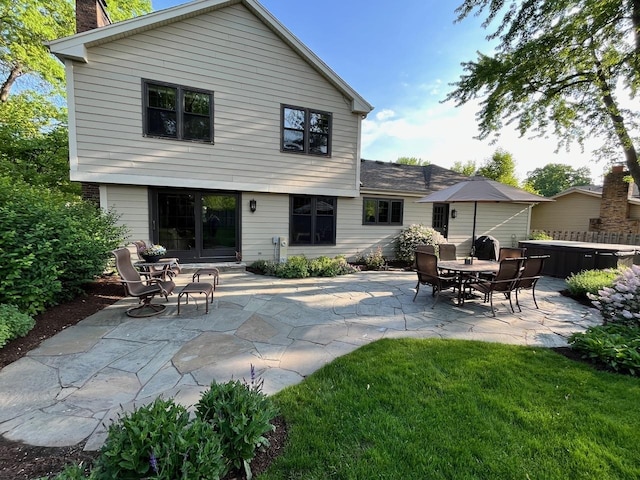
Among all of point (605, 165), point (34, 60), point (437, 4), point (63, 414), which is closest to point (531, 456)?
point (63, 414)

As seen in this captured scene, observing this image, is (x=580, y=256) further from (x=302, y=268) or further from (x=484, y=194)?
(x=302, y=268)

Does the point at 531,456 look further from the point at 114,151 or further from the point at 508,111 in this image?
the point at 508,111

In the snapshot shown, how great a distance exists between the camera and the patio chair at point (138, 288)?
4922mm

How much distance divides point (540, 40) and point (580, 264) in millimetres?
6395

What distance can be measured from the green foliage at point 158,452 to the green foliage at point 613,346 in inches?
173

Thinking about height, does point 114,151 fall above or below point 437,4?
below

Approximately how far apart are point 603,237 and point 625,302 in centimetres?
1253

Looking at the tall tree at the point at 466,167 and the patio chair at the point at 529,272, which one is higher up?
the tall tree at the point at 466,167

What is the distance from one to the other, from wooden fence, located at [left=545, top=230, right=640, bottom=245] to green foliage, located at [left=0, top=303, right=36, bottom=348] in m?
19.3

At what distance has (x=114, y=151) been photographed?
293 inches

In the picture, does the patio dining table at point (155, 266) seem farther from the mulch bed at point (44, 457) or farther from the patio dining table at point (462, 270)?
the patio dining table at point (462, 270)

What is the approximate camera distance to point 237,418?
1888mm

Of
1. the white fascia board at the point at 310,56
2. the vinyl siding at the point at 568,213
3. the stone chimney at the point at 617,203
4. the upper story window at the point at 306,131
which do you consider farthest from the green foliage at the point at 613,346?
the vinyl siding at the point at 568,213

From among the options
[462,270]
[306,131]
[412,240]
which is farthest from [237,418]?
[412,240]
